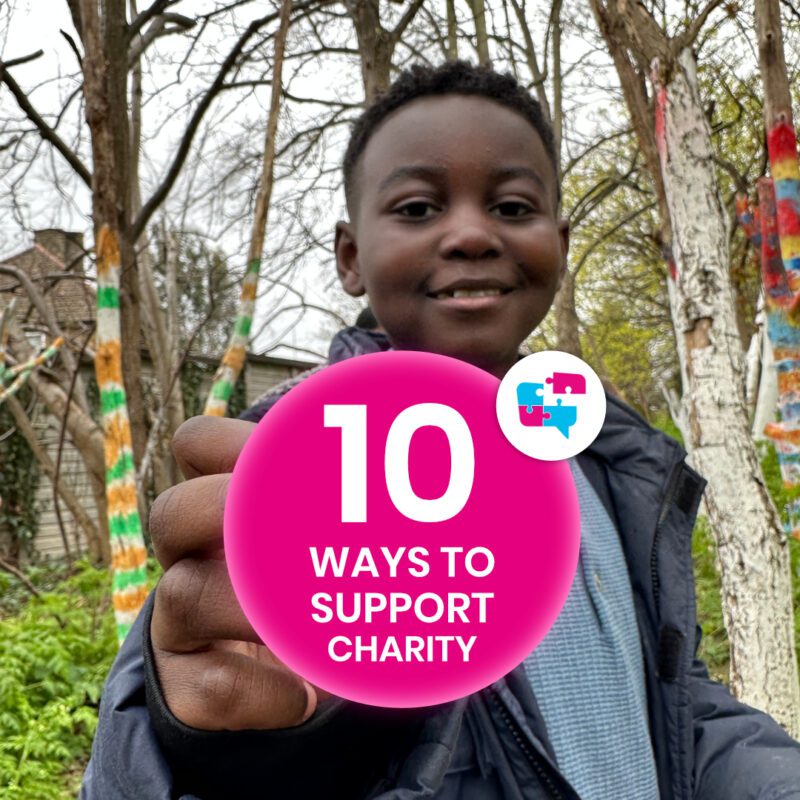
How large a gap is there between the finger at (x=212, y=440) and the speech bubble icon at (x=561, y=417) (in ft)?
0.59

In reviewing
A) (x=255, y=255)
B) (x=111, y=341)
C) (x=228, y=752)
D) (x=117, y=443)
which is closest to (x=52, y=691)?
(x=117, y=443)

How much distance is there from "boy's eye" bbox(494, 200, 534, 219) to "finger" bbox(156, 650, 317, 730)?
1.31ft

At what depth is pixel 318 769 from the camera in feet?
1.66

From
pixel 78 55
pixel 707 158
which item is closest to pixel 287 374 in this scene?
pixel 78 55

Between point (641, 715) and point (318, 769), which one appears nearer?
point (318, 769)

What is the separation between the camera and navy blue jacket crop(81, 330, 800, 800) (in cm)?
49

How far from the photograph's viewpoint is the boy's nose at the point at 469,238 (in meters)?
0.56

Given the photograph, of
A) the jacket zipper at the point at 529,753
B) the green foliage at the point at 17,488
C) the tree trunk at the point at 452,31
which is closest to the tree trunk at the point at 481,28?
the tree trunk at the point at 452,31

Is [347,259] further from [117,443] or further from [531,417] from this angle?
[117,443]

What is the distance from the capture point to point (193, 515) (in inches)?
17.0

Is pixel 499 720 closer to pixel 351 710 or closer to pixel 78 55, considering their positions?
pixel 351 710

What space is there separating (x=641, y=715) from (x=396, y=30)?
507cm

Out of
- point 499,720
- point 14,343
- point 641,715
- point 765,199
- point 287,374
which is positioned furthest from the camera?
point 287,374

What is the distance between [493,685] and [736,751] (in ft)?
1.21
